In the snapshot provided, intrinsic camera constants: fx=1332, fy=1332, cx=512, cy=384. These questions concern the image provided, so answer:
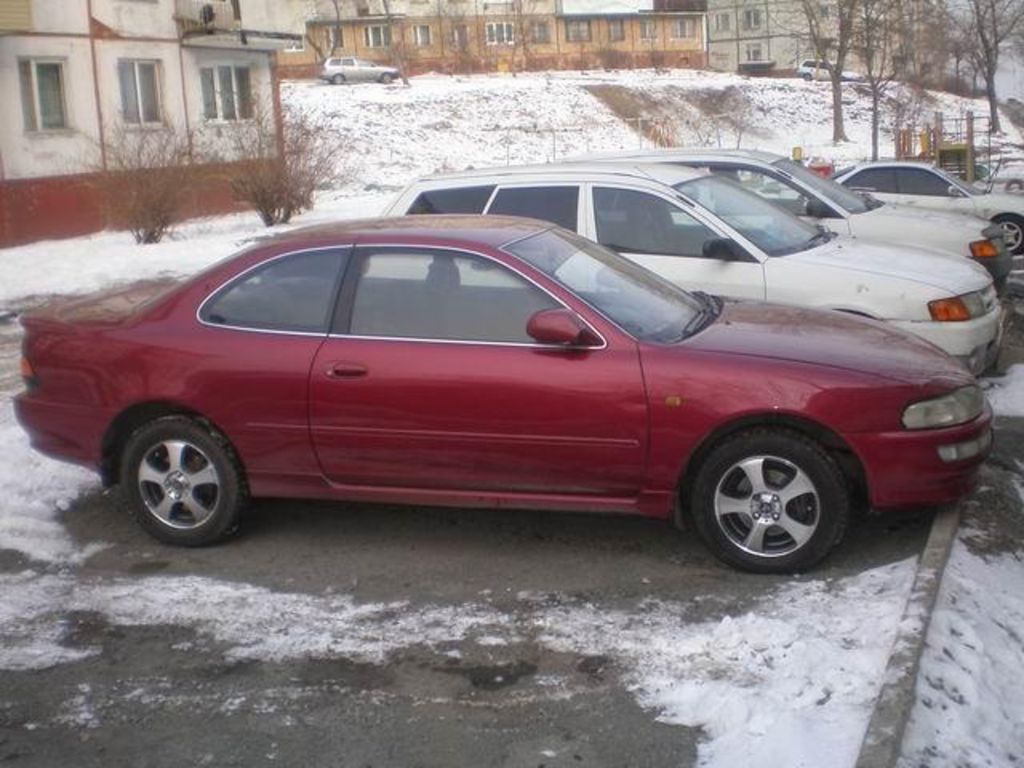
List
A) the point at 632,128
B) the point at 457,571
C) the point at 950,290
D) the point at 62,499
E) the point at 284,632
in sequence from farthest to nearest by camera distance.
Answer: the point at 632,128 → the point at 950,290 → the point at 62,499 → the point at 457,571 → the point at 284,632

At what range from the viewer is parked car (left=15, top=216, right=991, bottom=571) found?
5574mm

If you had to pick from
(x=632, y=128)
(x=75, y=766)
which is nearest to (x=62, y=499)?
(x=75, y=766)

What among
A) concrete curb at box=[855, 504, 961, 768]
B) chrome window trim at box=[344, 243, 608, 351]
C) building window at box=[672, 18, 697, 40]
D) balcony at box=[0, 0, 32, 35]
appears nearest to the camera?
concrete curb at box=[855, 504, 961, 768]

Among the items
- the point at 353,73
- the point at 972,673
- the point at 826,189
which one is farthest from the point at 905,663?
the point at 353,73

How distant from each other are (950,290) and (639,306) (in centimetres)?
284

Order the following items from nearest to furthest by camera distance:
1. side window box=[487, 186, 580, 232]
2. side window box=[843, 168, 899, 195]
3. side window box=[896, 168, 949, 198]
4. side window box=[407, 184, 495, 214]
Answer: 1. side window box=[487, 186, 580, 232]
2. side window box=[407, 184, 495, 214]
3. side window box=[896, 168, 949, 198]
4. side window box=[843, 168, 899, 195]

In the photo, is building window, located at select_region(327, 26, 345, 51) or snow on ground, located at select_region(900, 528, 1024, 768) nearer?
snow on ground, located at select_region(900, 528, 1024, 768)

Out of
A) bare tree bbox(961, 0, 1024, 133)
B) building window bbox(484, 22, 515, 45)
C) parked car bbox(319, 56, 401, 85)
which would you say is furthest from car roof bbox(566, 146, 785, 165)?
building window bbox(484, 22, 515, 45)

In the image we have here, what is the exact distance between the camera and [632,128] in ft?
187

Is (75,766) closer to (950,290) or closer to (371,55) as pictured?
(950,290)

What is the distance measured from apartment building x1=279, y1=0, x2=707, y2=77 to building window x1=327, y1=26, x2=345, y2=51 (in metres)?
0.06

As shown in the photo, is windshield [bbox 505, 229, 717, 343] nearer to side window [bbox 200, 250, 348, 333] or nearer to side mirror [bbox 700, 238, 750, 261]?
side window [bbox 200, 250, 348, 333]

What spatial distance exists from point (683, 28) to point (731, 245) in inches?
3153

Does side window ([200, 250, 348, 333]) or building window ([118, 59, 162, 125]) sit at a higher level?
building window ([118, 59, 162, 125])
